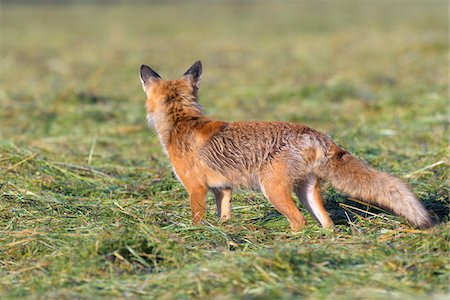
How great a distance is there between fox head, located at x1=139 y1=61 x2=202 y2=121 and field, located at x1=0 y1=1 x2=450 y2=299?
113cm

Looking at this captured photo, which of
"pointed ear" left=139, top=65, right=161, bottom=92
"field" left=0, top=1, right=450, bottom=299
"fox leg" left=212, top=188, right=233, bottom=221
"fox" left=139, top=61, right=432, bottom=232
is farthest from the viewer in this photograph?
"pointed ear" left=139, top=65, right=161, bottom=92

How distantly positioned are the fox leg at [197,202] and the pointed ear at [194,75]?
1.28 m

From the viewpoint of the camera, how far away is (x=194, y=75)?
7816 millimetres

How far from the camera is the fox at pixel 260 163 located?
6691 mm

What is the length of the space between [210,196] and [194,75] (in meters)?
1.85

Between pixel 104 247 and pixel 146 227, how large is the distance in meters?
0.44

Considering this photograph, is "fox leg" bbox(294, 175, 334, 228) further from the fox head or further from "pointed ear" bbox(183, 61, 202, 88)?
"pointed ear" bbox(183, 61, 202, 88)

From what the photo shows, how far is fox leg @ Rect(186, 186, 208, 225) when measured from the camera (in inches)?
279

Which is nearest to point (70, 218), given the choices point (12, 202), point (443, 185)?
point (12, 202)

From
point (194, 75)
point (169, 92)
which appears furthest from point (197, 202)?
point (194, 75)

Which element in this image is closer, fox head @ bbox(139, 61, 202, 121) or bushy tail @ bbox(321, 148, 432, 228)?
bushy tail @ bbox(321, 148, 432, 228)

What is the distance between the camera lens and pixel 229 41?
27.9 metres

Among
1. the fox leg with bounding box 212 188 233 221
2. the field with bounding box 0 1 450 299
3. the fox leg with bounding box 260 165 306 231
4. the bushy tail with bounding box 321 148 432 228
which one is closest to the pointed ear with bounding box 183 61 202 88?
the fox leg with bounding box 212 188 233 221

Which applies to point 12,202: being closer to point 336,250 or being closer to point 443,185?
point 336,250
